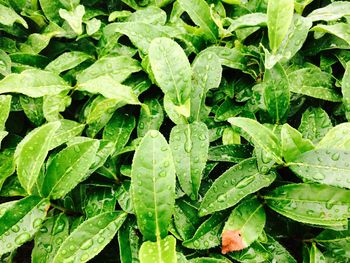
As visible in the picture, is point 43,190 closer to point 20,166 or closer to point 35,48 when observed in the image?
point 20,166

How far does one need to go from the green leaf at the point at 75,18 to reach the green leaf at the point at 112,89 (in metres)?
0.29

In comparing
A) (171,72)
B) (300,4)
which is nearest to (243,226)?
(171,72)

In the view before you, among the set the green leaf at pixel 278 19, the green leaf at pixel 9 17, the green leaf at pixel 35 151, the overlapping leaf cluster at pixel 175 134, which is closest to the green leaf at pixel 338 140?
the overlapping leaf cluster at pixel 175 134

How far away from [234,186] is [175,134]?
9.4 inches

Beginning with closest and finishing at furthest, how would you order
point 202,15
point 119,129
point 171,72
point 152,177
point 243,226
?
point 152,177 < point 243,226 < point 171,72 < point 119,129 < point 202,15

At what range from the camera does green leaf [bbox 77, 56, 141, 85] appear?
1.47 m

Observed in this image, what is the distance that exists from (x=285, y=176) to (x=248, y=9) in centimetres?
70

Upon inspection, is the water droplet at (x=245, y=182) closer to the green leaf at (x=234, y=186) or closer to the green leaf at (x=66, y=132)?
the green leaf at (x=234, y=186)

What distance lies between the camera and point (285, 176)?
4.48 feet

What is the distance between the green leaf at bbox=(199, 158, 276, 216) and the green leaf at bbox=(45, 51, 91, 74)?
0.71 metres

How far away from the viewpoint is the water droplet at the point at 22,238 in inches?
45.8

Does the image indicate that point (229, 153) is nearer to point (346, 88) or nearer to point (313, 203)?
point (313, 203)

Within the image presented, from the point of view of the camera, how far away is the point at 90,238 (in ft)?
3.92

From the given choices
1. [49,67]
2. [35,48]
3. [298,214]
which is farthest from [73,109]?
[298,214]
